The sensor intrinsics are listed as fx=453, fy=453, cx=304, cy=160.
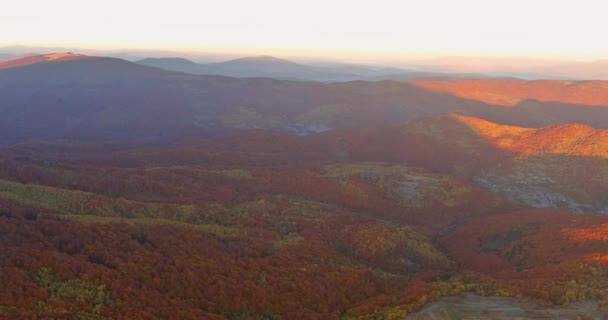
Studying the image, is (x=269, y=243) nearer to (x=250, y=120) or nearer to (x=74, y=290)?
(x=74, y=290)

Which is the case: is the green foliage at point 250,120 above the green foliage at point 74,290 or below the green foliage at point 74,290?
below

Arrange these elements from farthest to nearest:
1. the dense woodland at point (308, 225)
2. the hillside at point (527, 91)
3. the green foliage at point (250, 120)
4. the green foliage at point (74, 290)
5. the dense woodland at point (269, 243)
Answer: the hillside at point (527, 91)
the green foliage at point (250, 120)
the dense woodland at point (308, 225)
the dense woodland at point (269, 243)
the green foliage at point (74, 290)

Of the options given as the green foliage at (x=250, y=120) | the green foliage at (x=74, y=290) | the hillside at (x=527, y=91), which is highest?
the hillside at (x=527, y=91)

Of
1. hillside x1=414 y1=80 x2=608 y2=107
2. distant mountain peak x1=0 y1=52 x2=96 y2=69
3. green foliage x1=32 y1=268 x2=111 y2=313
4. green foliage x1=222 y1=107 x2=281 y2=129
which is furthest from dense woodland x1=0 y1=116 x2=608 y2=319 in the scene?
distant mountain peak x1=0 y1=52 x2=96 y2=69

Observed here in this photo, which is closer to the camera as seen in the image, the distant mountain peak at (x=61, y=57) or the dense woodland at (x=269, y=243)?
the dense woodland at (x=269, y=243)

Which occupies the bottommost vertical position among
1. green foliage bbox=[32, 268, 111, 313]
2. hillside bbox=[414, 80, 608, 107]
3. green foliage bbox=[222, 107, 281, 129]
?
green foliage bbox=[222, 107, 281, 129]

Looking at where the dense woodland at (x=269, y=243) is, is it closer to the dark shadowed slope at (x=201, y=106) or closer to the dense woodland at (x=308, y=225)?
the dense woodland at (x=308, y=225)

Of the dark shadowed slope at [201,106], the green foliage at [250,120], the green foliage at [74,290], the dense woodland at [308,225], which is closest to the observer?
the green foliage at [74,290]

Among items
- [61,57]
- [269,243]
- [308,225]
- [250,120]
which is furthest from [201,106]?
[269,243]

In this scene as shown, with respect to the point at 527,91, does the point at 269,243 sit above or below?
below

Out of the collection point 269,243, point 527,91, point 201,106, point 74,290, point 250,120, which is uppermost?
point 527,91

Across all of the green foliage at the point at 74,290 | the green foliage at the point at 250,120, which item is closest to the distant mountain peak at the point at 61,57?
the green foliage at the point at 250,120

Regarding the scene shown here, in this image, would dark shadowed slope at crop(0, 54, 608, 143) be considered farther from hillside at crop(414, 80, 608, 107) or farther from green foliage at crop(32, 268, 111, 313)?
green foliage at crop(32, 268, 111, 313)
